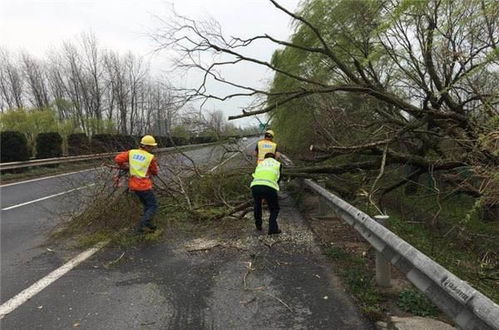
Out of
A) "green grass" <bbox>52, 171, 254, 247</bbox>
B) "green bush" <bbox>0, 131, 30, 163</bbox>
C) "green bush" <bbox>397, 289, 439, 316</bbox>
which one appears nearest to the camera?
"green bush" <bbox>397, 289, 439, 316</bbox>

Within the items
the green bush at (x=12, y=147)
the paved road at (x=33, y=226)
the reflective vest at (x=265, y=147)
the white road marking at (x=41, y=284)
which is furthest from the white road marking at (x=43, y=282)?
the green bush at (x=12, y=147)

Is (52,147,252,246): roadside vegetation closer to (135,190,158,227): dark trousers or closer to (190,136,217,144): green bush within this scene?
(135,190,158,227): dark trousers

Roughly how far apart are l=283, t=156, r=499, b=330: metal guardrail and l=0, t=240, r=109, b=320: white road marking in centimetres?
359

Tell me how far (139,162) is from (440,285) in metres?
5.76

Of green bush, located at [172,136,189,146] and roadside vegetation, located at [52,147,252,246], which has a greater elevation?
green bush, located at [172,136,189,146]

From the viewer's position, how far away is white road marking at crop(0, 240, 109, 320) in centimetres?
465

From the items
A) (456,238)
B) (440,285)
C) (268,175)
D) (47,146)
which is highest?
(47,146)

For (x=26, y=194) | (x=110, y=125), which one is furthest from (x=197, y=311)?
(x=110, y=125)

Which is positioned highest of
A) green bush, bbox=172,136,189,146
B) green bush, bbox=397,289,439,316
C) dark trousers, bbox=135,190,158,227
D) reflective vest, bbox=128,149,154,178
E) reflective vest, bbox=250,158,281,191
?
green bush, bbox=172,136,189,146

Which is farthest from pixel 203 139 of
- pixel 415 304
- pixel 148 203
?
pixel 415 304

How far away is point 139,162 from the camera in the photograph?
7891mm

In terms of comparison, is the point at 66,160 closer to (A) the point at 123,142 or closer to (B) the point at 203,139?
(A) the point at 123,142

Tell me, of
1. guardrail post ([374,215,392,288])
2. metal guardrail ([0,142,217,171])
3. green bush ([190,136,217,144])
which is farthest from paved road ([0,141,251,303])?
guardrail post ([374,215,392,288])

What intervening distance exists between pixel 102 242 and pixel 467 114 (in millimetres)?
6520
